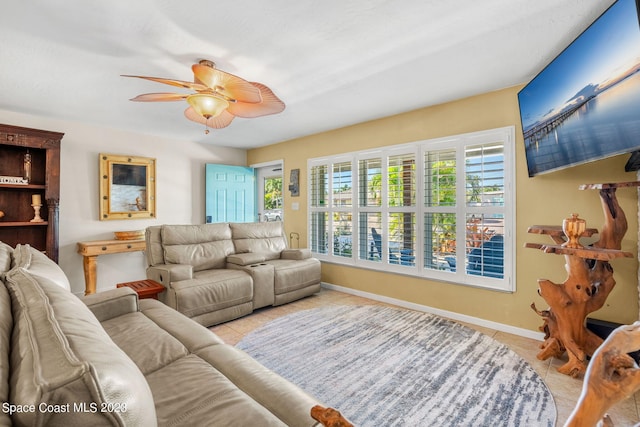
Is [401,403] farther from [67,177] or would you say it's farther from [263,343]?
[67,177]

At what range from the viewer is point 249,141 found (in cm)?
524

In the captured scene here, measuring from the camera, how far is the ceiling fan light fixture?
226cm

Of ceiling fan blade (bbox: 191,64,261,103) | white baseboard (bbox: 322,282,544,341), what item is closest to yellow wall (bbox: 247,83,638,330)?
white baseboard (bbox: 322,282,544,341)

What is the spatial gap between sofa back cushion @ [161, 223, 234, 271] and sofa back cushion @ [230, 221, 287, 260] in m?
0.13

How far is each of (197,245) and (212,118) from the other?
160 cm

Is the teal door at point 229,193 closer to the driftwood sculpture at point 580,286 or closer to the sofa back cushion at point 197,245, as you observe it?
the sofa back cushion at point 197,245

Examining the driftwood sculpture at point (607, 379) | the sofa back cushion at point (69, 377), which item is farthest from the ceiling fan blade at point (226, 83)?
the driftwood sculpture at point (607, 379)

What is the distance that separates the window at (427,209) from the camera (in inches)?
117

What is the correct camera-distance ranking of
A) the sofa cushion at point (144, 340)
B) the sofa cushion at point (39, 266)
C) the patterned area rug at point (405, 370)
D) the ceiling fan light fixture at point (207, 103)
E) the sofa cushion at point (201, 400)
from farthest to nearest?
the ceiling fan light fixture at point (207, 103), the patterned area rug at point (405, 370), the sofa cushion at point (39, 266), the sofa cushion at point (144, 340), the sofa cushion at point (201, 400)

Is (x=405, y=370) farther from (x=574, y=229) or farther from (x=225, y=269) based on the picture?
(x=225, y=269)

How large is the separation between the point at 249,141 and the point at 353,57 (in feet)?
10.7

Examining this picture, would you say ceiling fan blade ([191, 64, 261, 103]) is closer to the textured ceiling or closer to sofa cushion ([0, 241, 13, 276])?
the textured ceiling

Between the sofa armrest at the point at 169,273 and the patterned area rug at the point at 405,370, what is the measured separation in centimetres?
91

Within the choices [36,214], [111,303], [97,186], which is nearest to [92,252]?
[36,214]
